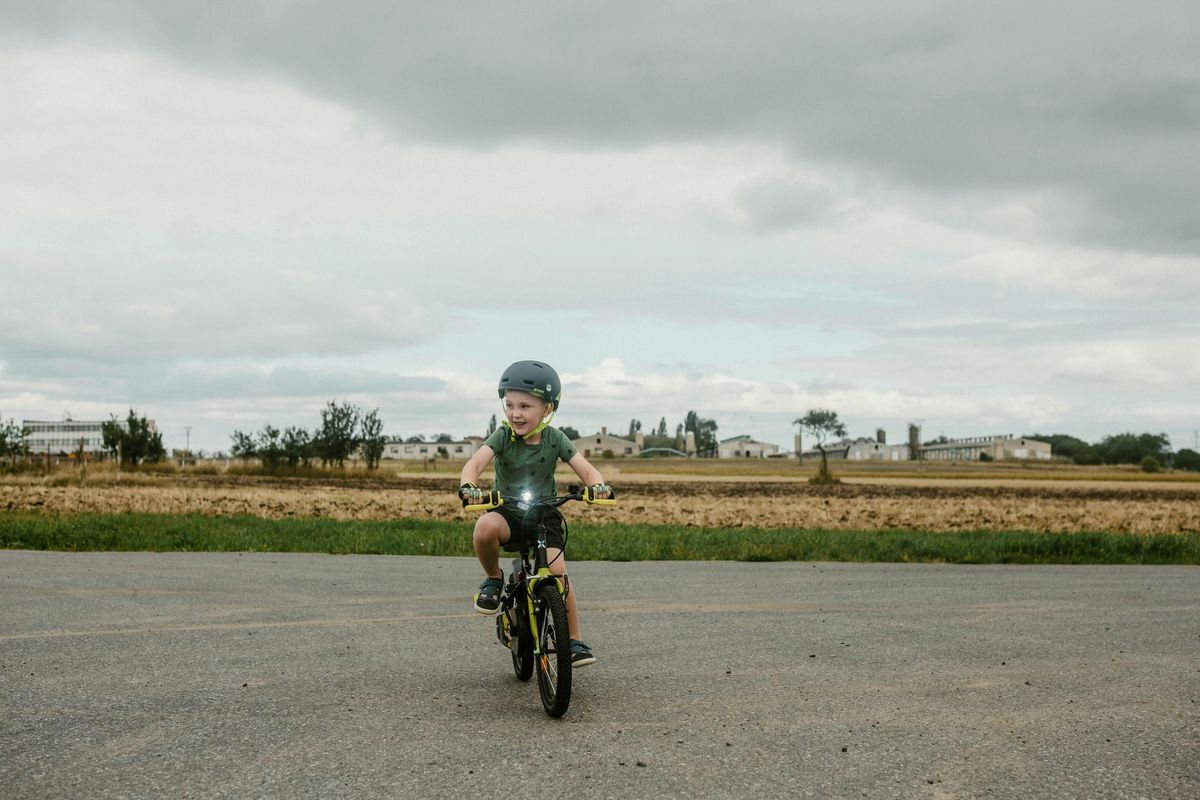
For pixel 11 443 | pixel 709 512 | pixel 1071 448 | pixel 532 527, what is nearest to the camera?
pixel 532 527

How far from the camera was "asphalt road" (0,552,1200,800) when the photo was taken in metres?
4.67

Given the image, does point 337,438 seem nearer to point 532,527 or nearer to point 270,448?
point 270,448

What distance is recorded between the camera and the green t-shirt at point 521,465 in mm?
6441

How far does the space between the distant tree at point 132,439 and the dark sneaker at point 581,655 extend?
205 ft

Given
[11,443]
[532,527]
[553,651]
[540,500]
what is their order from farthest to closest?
1. [11,443]
2. [540,500]
3. [532,527]
4. [553,651]

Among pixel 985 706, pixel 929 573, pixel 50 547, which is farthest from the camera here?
pixel 50 547

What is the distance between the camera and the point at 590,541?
691 inches

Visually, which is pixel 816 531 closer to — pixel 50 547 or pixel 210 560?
pixel 210 560

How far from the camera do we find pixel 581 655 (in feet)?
19.9

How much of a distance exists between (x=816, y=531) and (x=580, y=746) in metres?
16.4

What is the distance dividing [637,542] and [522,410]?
1162 centimetres

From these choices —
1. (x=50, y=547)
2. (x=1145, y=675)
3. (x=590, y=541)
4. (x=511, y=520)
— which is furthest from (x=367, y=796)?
(x=50, y=547)

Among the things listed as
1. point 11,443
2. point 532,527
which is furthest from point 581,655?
point 11,443

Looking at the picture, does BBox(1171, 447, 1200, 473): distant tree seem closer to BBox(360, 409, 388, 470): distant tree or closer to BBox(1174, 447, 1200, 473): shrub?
BBox(1174, 447, 1200, 473): shrub
